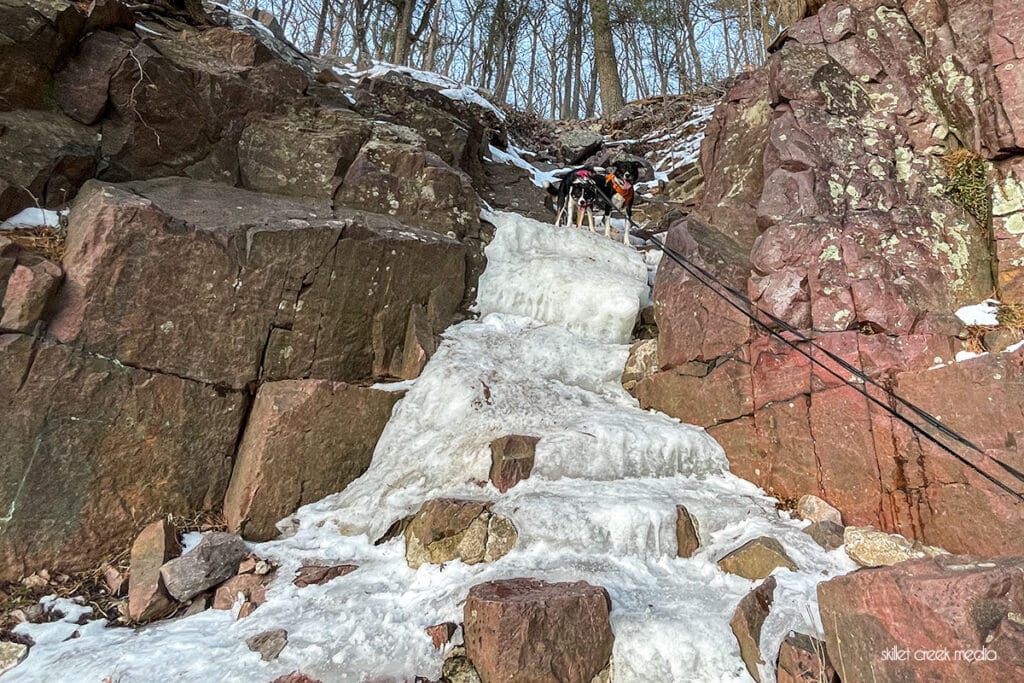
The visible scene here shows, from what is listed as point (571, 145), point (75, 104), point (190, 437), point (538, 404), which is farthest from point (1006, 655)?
point (571, 145)

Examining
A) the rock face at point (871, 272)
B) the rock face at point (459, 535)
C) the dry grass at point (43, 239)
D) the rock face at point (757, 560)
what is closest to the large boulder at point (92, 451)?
the dry grass at point (43, 239)

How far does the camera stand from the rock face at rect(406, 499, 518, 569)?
13.6ft

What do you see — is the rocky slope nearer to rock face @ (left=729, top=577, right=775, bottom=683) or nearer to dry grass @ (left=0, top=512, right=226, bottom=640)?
dry grass @ (left=0, top=512, right=226, bottom=640)

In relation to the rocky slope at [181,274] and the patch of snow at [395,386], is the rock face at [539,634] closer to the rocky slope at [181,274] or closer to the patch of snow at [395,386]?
the rocky slope at [181,274]

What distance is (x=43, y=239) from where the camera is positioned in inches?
203

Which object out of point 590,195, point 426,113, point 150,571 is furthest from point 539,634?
point 426,113

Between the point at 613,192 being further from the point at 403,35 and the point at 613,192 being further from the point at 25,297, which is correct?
the point at 403,35

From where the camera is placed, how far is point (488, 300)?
7789 mm

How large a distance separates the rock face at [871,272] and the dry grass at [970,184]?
25mm

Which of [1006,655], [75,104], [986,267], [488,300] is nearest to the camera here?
[1006,655]

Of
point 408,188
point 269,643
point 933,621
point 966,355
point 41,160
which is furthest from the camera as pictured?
point 408,188

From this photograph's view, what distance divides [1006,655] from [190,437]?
19.6 feet

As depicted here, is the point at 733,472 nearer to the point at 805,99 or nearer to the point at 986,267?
the point at 986,267

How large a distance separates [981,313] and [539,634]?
478 centimetres
